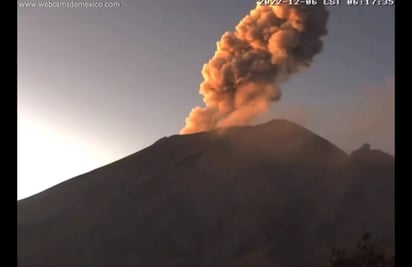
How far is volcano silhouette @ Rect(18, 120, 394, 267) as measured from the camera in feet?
65.1

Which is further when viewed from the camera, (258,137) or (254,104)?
(258,137)

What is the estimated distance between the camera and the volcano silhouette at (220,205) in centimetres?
1983

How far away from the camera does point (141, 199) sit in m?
24.5

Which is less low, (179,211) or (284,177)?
(284,177)

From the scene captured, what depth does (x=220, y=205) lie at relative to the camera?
954 inches

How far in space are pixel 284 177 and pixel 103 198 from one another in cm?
895

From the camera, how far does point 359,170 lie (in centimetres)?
2597

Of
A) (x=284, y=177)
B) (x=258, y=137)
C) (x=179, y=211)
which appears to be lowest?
(x=179, y=211)
